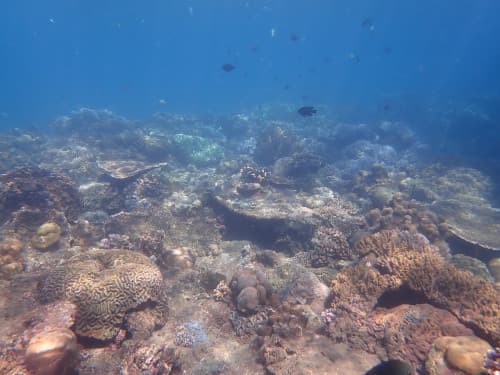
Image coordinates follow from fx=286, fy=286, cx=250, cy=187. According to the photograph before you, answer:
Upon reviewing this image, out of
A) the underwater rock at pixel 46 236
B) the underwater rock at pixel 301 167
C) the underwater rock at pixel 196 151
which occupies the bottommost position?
the underwater rock at pixel 46 236

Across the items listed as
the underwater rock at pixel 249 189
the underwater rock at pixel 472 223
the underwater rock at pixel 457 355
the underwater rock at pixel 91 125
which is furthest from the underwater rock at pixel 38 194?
the underwater rock at pixel 91 125

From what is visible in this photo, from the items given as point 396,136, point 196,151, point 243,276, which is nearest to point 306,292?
point 243,276

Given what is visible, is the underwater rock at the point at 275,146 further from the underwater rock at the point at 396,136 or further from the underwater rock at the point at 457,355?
the underwater rock at the point at 457,355

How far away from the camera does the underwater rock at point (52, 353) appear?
3873 millimetres

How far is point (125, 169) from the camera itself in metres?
14.5

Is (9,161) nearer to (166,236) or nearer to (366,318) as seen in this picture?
(166,236)

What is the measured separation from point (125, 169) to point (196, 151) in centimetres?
792

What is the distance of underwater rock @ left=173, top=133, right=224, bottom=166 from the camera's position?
21281 mm

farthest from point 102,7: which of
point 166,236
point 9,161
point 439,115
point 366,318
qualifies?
point 366,318

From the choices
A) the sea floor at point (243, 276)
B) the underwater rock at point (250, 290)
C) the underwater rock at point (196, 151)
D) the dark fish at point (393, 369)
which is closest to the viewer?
the dark fish at point (393, 369)

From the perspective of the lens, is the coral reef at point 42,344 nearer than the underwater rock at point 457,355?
Yes

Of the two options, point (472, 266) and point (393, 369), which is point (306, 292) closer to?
point (393, 369)

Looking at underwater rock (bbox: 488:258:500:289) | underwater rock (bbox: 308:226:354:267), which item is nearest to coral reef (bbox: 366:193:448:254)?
underwater rock (bbox: 488:258:500:289)

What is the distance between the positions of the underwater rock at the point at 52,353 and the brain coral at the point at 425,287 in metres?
4.78
